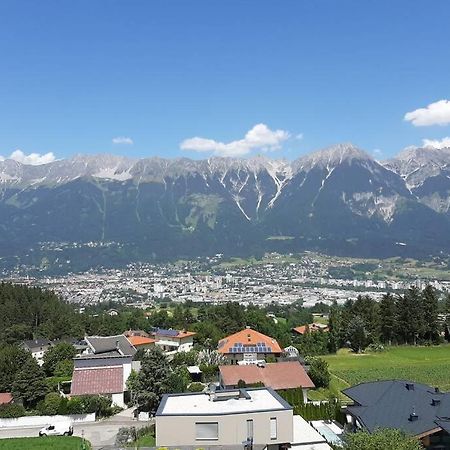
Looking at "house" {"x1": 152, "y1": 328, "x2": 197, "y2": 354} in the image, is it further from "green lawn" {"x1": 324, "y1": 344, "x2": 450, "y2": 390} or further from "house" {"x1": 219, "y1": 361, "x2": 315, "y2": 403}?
"house" {"x1": 219, "y1": 361, "x2": 315, "y2": 403}

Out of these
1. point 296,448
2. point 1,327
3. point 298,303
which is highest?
point 296,448

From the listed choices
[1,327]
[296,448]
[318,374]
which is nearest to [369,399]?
[296,448]

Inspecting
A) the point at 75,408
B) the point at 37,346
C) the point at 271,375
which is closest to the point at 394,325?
the point at 271,375

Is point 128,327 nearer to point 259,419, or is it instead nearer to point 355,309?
point 355,309

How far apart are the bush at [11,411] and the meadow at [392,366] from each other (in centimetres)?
1669

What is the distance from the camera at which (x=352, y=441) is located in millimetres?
17625

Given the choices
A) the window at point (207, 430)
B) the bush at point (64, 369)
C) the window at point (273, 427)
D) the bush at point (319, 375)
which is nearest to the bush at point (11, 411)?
the bush at point (64, 369)

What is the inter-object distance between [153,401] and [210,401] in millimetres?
9500

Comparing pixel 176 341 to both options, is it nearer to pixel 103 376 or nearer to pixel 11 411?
pixel 103 376

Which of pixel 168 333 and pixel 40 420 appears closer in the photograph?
pixel 40 420

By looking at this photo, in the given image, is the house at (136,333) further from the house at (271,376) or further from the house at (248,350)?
the house at (271,376)

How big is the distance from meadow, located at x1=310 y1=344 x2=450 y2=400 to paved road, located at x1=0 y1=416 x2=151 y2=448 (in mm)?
10908

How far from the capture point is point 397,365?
144 feet

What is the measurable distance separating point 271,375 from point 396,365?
15.7 m
